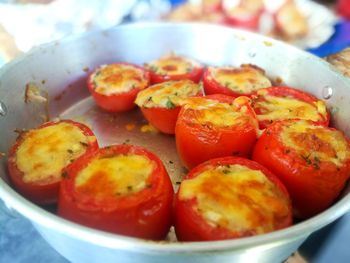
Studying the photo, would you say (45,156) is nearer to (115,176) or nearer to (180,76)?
(115,176)

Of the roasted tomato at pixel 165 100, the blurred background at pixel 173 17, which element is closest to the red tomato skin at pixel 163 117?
the roasted tomato at pixel 165 100

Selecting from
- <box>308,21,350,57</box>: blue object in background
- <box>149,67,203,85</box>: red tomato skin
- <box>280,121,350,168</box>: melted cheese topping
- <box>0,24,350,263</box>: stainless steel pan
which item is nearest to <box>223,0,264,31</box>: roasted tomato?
<box>308,21,350,57</box>: blue object in background

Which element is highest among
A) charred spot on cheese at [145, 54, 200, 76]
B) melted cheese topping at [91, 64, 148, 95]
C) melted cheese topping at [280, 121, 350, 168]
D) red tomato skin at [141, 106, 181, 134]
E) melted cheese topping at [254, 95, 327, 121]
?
melted cheese topping at [280, 121, 350, 168]

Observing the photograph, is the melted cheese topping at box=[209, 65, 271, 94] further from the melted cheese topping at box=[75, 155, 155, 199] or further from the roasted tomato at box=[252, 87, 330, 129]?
the melted cheese topping at box=[75, 155, 155, 199]

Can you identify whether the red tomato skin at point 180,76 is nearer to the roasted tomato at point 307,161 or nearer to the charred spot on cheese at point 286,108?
the charred spot on cheese at point 286,108

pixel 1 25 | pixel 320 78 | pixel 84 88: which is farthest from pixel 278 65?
pixel 1 25

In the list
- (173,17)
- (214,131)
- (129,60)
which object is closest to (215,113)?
(214,131)
